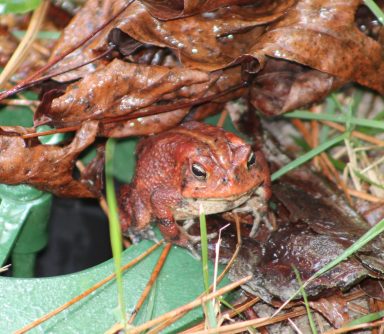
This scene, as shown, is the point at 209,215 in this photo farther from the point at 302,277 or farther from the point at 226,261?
the point at 302,277

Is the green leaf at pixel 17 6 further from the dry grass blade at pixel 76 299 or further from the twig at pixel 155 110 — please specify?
the dry grass blade at pixel 76 299

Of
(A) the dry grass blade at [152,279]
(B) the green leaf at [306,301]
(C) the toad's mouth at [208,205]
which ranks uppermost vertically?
(C) the toad's mouth at [208,205]

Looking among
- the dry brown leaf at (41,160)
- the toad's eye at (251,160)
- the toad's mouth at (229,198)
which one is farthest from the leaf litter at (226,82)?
the toad's eye at (251,160)

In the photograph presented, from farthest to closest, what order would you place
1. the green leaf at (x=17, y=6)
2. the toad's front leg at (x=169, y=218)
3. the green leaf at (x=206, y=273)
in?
the toad's front leg at (x=169, y=218), the green leaf at (x=17, y=6), the green leaf at (x=206, y=273)

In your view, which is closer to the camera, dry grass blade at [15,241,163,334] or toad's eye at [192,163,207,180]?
dry grass blade at [15,241,163,334]

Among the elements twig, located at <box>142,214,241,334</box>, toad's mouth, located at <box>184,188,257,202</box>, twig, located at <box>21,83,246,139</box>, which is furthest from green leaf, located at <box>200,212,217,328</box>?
twig, located at <box>21,83,246,139</box>

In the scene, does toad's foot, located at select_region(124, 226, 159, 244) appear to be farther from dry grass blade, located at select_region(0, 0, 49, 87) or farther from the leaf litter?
dry grass blade, located at select_region(0, 0, 49, 87)

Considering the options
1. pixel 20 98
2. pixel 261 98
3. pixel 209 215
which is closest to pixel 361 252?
pixel 209 215

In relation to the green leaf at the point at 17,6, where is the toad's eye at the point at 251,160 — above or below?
below

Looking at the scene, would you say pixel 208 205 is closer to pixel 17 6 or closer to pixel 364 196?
pixel 364 196
